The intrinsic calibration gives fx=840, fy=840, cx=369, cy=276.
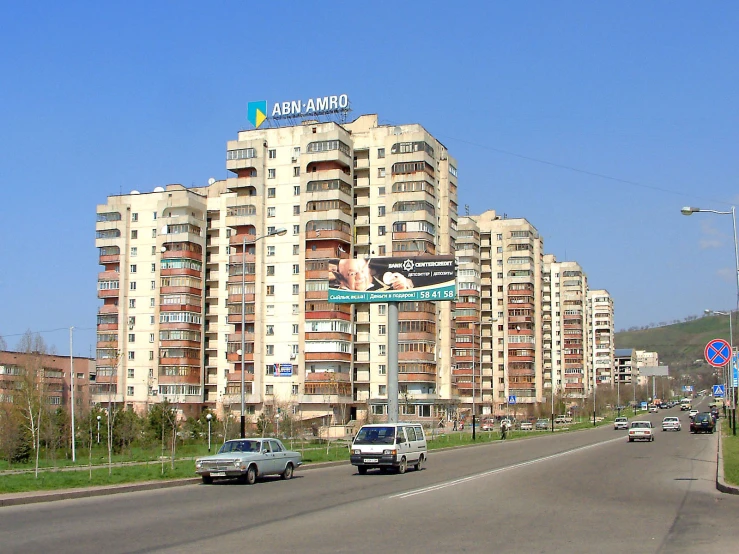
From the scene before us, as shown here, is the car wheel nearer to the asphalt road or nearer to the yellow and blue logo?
the asphalt road

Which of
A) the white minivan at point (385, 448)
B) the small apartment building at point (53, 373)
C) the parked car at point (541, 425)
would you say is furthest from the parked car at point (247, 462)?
the parked car at point (541, 425)

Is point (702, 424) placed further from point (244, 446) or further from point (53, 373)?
point (53, 373)

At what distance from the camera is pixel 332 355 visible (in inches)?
3452

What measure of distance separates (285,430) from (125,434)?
11647 mm

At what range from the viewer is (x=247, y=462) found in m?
27.4

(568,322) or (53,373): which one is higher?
(568,322)

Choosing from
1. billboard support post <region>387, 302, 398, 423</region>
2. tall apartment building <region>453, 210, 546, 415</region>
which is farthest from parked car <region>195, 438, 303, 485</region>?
tall apartment building <region>453, 210, 546, 415</region>

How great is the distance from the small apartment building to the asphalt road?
197ft

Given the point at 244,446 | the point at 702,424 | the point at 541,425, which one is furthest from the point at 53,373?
the point at 244,446

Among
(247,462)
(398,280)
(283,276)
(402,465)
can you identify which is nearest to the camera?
(247,462)

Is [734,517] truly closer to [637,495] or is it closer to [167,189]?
[637,495]

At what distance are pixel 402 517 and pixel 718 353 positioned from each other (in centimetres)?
1474

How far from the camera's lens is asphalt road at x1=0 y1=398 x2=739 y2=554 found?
13844 mm

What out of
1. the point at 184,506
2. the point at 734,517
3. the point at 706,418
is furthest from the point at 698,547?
the point at 706,418
